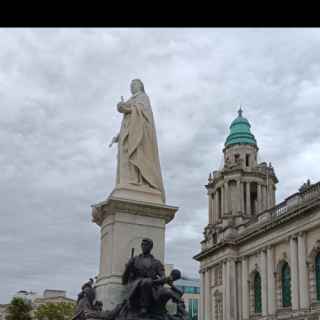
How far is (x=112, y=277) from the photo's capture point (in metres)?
10.3

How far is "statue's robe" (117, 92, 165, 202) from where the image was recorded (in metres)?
11.4

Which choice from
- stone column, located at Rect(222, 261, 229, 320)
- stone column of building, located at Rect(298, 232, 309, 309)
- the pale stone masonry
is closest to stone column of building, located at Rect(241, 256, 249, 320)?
the pale stone masonry

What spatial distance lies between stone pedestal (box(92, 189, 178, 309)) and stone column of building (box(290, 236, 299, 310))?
89.9ft

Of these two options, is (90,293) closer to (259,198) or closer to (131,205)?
(131,205)

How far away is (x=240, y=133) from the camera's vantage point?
5372 centimetres

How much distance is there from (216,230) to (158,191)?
3968 cm

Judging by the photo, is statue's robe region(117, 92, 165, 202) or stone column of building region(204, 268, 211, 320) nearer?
statue's robe region(117, 92, 165, 202)

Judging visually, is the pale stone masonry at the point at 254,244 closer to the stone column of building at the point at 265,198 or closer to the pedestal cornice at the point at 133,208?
the stone column of building at the point at 265,198

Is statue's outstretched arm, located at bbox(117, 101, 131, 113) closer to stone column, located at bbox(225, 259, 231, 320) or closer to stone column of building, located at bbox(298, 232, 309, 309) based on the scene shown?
stone column of building, located at bbox(298, 232, 309, 309)

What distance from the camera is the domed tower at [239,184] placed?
166 ft

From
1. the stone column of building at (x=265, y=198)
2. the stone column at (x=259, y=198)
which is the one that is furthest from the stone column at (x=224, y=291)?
the stone column of building at (x=265, y=198)

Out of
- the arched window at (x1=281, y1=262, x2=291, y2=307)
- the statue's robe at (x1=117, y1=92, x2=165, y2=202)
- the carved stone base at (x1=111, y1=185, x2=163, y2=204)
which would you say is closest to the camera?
the carved stone base at (x1=111, y1=185, x2=163, y2=204)

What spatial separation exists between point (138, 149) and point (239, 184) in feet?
132
